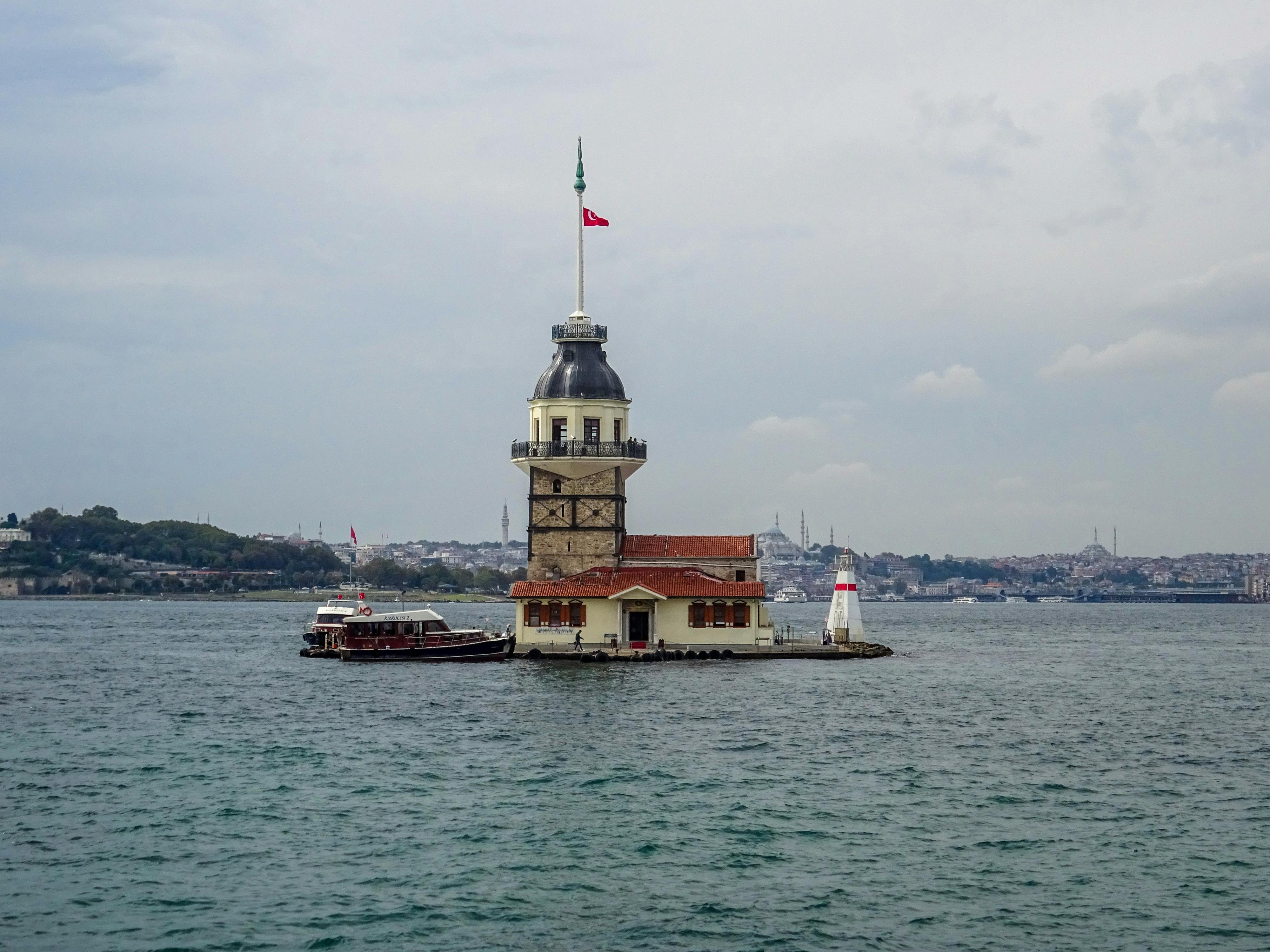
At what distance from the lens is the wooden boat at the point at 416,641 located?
63.0 m

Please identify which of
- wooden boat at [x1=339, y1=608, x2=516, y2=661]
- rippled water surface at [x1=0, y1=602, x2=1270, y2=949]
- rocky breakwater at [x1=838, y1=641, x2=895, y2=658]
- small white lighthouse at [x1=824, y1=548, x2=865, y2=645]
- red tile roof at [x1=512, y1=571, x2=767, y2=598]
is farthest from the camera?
small white lighthouse at [x1=824, y1=548, x2=865, y2=645]

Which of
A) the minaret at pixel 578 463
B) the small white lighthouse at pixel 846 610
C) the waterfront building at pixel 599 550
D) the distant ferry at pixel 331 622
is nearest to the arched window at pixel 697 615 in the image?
the waterfront building at pixel 599 550

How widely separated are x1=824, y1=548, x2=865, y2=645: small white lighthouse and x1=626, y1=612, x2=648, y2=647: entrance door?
10.1 meters

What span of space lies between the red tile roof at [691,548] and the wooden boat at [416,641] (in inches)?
240

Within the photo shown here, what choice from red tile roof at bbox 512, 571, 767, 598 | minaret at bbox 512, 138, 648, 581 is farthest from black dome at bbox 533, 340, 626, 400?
red tile roof at bbox 512, 571, 767, 598

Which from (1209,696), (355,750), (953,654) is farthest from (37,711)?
(953,654)

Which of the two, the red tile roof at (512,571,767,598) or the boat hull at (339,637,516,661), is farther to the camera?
the boat hull at (339,637,516,661)

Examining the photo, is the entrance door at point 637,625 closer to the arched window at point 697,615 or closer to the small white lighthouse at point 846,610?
the arched window at point 697,615

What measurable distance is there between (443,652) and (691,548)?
35.0 ft

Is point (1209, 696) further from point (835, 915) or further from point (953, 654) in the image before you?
point (835, 915)

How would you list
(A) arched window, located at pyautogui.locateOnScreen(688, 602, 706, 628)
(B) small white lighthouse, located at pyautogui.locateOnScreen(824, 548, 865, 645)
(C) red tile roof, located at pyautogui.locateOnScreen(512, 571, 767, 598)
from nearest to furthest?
(C) red tile roof, located at pyautogui.locateOnScreen(512, 571, 767, 598)
(A) arched window, located at pyautogui.locateOnScreen(688, 602, 706, 628)
(B) small white lighthouse, located at pyautogui.locateOnScreen(824, 548, 865, 645)

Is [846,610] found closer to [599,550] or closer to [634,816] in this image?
[599,550]

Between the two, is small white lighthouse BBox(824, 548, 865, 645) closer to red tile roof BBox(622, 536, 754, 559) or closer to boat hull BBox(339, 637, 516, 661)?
red tile roof BBox(622, 536, 754, 559)

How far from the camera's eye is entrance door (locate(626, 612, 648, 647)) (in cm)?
6216
